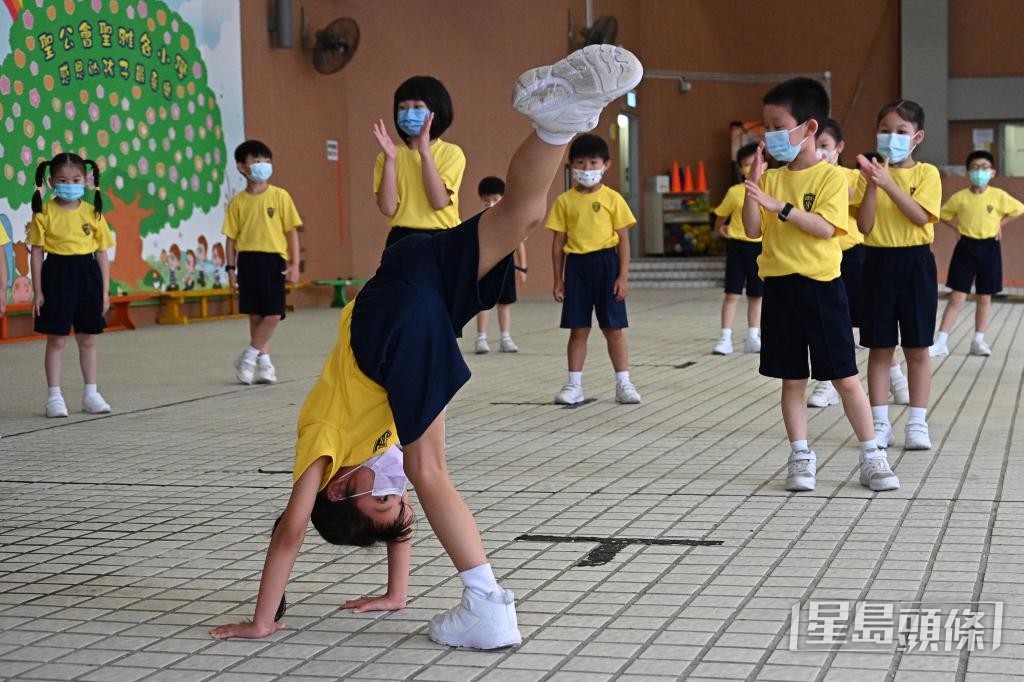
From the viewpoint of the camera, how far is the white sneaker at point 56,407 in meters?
7.74

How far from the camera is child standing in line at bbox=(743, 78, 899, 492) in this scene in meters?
5.19

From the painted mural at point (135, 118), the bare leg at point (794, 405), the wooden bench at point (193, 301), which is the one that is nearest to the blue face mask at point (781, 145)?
the bare leg at point (794, 405)

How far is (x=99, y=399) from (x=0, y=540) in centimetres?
342

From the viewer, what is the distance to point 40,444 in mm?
6805

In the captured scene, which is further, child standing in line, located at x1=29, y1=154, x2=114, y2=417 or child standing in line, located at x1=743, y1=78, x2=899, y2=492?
child standing in line, located at x1=29, y1=154, x2=114, y2=417

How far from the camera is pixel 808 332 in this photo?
530 cm

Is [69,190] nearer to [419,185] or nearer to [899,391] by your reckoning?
[419,185]

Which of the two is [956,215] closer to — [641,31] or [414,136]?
[414,136]

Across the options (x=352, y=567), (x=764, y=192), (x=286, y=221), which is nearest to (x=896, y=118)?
(x=764, y=192)

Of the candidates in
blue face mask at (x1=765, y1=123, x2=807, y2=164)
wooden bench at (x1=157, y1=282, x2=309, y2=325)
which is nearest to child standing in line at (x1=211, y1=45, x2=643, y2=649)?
blue face mask at (x1=765, y1=123, x2=807, y2=164)

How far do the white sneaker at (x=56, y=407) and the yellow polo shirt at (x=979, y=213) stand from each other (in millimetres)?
6985

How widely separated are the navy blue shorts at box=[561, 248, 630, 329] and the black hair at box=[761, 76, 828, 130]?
9.41ft

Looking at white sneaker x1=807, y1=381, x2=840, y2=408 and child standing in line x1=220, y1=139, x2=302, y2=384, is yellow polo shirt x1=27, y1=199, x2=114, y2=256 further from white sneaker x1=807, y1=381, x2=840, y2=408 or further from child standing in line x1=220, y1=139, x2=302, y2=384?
white sneaker x1=807, y1=381, x2=840, y2=408

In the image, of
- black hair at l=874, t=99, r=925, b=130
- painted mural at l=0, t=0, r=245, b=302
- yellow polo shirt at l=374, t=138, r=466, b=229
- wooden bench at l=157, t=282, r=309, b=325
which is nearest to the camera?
black hair at l=874, t=99, r=925, b=130
